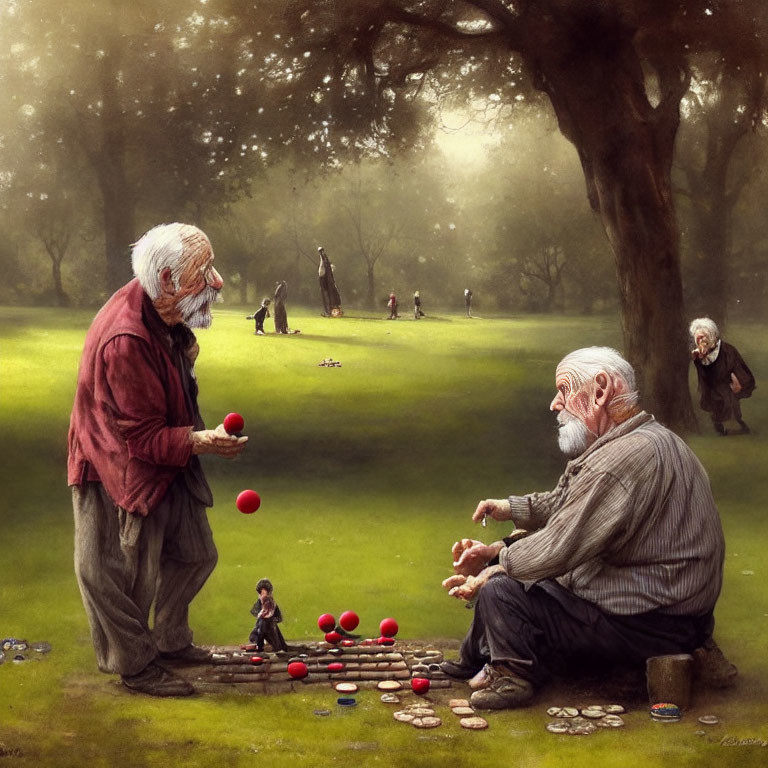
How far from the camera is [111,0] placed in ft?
25.3

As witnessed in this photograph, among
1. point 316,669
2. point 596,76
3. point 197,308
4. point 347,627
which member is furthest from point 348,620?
point 596,76

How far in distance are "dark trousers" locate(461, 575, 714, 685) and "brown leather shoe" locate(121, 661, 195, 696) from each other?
4.42 feet

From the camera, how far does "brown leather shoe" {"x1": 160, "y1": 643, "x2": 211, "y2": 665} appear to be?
618cm

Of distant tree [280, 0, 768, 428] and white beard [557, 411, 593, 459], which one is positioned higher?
distant tree [280, 0, 768, 428]

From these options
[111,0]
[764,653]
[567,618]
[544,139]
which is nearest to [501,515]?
[567,618]

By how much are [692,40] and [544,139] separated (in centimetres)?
112

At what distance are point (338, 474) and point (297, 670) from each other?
7.47 ft

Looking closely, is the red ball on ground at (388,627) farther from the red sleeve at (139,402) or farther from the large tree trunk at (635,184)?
the large tree trunk at (635,184)

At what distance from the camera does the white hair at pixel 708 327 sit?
8.75 m

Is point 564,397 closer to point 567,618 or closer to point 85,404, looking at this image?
point 567,618

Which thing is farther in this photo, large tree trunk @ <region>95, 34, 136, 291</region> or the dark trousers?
large tree trunk @ <region>95, 34, 136, 291</region>

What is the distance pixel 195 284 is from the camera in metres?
5.86

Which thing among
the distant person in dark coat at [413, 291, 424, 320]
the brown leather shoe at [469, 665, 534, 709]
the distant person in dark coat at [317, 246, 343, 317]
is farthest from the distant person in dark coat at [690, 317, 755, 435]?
the brown leather shoe at [469, 665, 534, 709]
